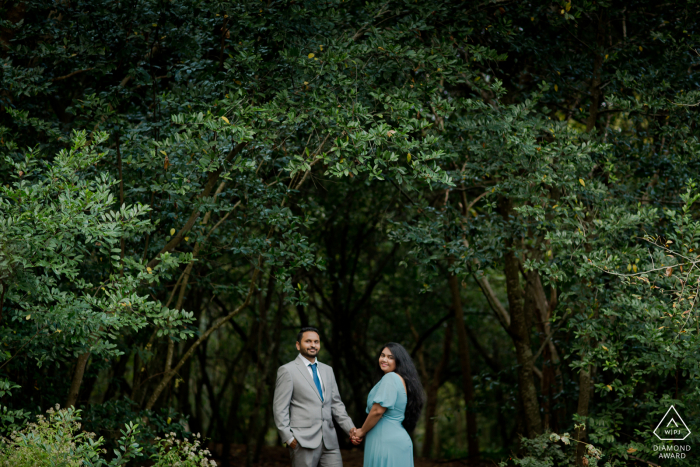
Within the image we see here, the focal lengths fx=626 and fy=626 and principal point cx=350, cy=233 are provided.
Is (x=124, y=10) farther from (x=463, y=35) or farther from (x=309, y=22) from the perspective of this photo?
(x=463, y=35)

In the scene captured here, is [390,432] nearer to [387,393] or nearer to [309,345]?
[387,393]

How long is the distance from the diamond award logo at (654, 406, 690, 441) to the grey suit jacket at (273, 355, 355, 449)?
3.18 meters

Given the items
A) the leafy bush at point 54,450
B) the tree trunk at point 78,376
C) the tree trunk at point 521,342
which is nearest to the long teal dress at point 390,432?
the leafy bush at point 54,450

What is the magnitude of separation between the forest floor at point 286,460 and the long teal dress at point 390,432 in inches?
221

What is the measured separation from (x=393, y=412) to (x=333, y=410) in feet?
2.35

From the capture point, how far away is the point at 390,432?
4.97 metres

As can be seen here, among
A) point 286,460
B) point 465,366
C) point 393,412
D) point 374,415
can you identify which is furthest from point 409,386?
point 286,460

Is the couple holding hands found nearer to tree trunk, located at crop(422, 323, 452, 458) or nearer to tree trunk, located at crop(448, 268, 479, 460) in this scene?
tree trunk, located at crop(448, 268, 479, 460)

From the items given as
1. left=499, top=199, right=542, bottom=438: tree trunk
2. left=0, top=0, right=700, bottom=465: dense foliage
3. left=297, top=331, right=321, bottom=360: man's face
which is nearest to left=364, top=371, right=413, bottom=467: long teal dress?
left=297, top=331, right=321, bottom=360: man's face

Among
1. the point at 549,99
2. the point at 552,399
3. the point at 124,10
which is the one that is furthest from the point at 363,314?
the point at 124,10

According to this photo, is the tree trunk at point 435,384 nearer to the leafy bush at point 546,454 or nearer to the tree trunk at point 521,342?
the tree trunk at point 521,342

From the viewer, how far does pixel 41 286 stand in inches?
182

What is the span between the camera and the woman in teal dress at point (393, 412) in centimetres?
494

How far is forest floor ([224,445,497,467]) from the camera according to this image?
11023 millimetres
